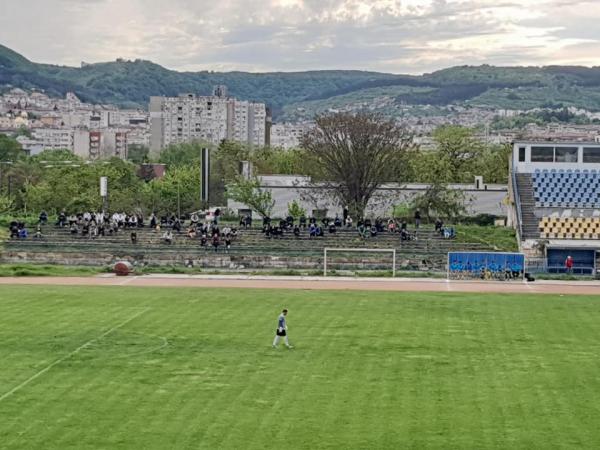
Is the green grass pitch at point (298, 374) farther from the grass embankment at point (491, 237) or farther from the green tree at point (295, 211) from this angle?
the green tree at point (295, 211)

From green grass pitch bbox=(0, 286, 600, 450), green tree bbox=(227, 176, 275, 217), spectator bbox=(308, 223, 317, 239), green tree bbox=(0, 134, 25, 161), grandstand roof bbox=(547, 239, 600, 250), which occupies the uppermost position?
green tree bbox=(0, 134, 25, 161)

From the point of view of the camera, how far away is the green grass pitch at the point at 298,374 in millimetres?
29531

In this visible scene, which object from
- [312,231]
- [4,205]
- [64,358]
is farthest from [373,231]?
[64,358]

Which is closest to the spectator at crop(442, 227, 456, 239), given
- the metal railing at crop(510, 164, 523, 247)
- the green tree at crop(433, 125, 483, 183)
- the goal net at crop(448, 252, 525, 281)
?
the metal railing at crop(510, 164, 523, 247)

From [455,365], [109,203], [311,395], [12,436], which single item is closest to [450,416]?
[311,395]

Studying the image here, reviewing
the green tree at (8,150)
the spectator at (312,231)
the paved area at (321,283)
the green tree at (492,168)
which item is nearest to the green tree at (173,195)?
the green tree at (492,168)

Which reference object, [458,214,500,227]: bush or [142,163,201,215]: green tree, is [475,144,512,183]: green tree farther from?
[142,163,201,215]: green tree

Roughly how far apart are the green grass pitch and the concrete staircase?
58.6 feet

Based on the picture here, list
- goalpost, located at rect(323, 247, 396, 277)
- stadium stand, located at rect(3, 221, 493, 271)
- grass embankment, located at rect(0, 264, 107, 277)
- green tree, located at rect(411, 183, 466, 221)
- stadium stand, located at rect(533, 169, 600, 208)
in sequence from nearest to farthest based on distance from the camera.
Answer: grass embankment, located at rect(0, 264, 107, 277) → goalpost, located at rect(323, 247, 396, 277) → stadium stand, located at rect(3, 221, 493, 271) → stadium stand, located at rect(533, 169, 600, 208) → green tree, located at rect(411, 183, 466, 221)

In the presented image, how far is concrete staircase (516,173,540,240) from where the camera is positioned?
7225cm

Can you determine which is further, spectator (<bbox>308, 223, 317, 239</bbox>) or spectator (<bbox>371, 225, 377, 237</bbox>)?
spectator (<bbox>371, 225, 377, 237</bbox>)

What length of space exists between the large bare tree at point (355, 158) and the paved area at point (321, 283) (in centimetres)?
2513

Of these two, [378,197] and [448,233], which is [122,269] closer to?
[448,233]

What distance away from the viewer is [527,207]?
75812 mm
